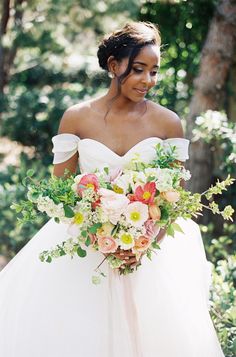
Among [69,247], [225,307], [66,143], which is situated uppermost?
[66,143]

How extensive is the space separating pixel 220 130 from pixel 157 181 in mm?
1920

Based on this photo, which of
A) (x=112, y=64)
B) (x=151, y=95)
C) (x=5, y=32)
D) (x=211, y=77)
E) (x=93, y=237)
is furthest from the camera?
(x=5, y=32)

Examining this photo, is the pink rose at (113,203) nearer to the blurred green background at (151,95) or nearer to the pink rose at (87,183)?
the pink rose at (87,183)

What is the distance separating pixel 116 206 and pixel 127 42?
80cm

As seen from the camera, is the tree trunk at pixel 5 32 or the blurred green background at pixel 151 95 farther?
the tree trunk at pixel 5 32

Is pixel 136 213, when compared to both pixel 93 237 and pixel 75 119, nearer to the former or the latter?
pixel 93 237

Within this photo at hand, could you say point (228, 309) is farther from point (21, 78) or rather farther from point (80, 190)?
point (21, 78)

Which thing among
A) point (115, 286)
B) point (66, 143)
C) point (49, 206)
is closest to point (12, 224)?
point (66, 143)

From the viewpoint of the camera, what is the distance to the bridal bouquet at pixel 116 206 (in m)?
A: 2.71

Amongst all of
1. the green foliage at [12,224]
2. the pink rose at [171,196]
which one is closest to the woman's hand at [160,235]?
the pink rose at [171,196]

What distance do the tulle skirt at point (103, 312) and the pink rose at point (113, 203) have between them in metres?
0.46

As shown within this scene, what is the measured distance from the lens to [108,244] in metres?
2.74

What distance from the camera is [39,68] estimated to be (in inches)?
380

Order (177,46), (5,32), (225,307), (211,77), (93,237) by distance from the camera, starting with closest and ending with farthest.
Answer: (93,237) < (225,307) < (211,77) < (177,46) < (5,32)
